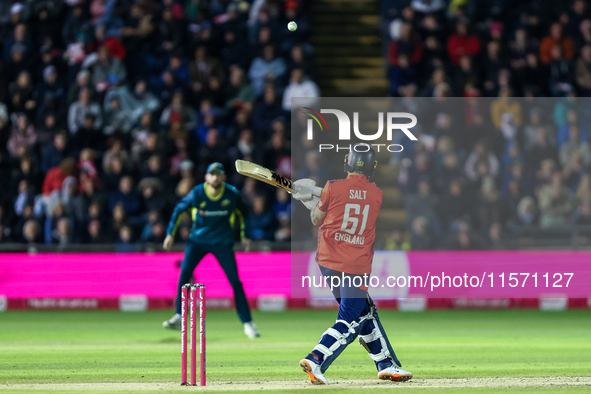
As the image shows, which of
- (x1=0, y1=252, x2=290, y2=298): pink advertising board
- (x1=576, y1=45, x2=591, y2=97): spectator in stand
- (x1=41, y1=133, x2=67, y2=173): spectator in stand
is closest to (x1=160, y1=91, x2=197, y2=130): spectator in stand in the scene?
(x1=41, y1=133, x2=67, y2=173): spectator in stand

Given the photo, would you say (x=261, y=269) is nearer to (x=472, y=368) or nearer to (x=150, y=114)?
(x=150, y=114)

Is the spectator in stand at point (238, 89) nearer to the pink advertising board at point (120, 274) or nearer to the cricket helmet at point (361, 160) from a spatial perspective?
the pink advertising board at point (120, 274)

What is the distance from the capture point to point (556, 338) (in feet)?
42.3

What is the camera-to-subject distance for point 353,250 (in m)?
8.82

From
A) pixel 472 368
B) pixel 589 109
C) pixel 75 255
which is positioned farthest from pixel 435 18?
pixel 472 368

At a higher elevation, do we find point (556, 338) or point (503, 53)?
point (503, 53)

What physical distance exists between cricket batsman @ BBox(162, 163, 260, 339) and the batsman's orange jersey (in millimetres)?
4096

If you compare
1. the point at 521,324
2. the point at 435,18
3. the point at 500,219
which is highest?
the point at 435,18

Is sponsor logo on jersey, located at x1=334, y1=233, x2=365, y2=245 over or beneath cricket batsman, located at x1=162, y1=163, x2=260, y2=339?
over

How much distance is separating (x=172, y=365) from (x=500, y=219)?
7680 mm

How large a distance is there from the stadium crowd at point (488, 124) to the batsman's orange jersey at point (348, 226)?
675 centimetres

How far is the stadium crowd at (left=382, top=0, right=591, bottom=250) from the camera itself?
53.3 ft

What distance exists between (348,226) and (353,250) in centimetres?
21

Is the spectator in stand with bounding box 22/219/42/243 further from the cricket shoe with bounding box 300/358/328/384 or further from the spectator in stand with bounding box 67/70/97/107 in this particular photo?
the cricket shoe with bounding box 300/358/328/384
